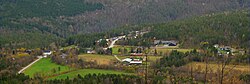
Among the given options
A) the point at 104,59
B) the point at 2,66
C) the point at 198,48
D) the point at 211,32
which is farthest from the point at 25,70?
the point at 211,32

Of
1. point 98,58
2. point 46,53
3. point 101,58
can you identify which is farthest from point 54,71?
point 46,53

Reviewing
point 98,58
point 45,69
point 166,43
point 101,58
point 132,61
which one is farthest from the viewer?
point 166,43

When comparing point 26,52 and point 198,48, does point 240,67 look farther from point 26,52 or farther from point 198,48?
point 26,52

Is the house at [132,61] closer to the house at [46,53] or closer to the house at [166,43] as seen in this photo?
the house at [46,53]

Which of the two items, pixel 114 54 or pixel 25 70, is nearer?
pixel 25 70

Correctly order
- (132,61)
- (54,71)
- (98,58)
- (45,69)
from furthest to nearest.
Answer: (98,58), (132,61), (45,69), (54,71)

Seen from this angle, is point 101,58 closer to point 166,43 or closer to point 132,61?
point 132,61

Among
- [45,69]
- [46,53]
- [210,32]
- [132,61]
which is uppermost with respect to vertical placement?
[210,32]

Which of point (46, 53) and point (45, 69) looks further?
point (46, 53)

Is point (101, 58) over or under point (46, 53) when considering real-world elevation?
under
